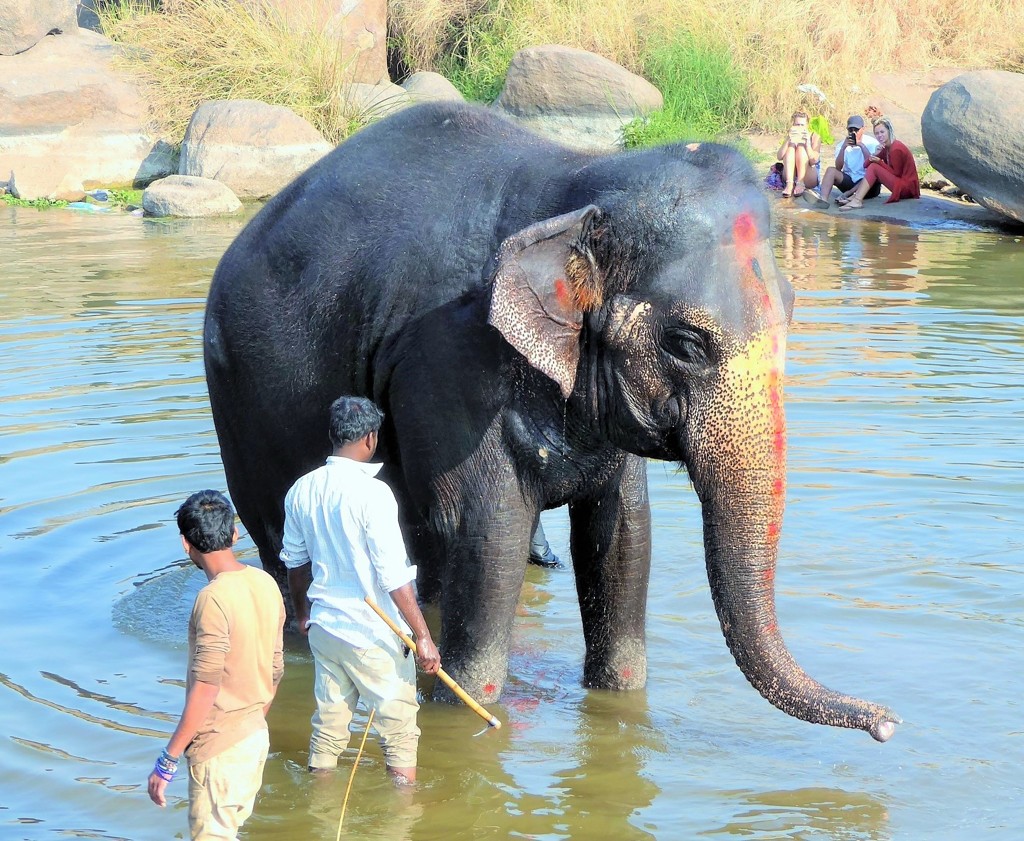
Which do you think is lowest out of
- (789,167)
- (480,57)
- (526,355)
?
(789,167)

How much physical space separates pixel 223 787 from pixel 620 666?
2.03 metres

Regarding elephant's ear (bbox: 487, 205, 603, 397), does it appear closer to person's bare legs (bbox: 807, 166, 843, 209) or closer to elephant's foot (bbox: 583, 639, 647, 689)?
elephant's foot (bbox: 583, 639, 647, 689)

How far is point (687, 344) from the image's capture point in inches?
172

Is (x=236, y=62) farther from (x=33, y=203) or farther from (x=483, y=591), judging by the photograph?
(x=483, y=591)

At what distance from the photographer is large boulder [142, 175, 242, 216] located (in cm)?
1944

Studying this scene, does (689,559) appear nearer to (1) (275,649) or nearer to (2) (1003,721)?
(2) (1003,721)

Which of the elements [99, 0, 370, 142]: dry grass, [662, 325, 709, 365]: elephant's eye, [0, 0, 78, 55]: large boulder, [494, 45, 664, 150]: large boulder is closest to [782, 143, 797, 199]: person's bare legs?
[494, 45, 664, 150]: large boulder

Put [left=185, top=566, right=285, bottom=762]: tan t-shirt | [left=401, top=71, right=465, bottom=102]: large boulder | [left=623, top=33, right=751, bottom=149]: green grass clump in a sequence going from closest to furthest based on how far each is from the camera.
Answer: [left=185, top=566, right=285, bottom=762]: tan t-shirt, [left=401, top=71, right=465, bottom=102]: large boulder, [left=623, top=33, right=751, bottom=149]: green grass clump

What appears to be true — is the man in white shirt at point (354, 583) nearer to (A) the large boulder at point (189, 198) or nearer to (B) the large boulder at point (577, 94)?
(A) the large boulder at point (189, 198)

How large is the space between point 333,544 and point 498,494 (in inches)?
27.2

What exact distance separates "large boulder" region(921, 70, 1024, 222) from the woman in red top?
0.81 meters

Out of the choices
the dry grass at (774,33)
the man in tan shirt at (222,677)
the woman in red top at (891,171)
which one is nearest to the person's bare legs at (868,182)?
the woman in red top at (891,171)

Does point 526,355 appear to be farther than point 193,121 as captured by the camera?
No

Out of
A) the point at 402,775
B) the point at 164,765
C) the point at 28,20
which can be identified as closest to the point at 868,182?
the point at 28,20
